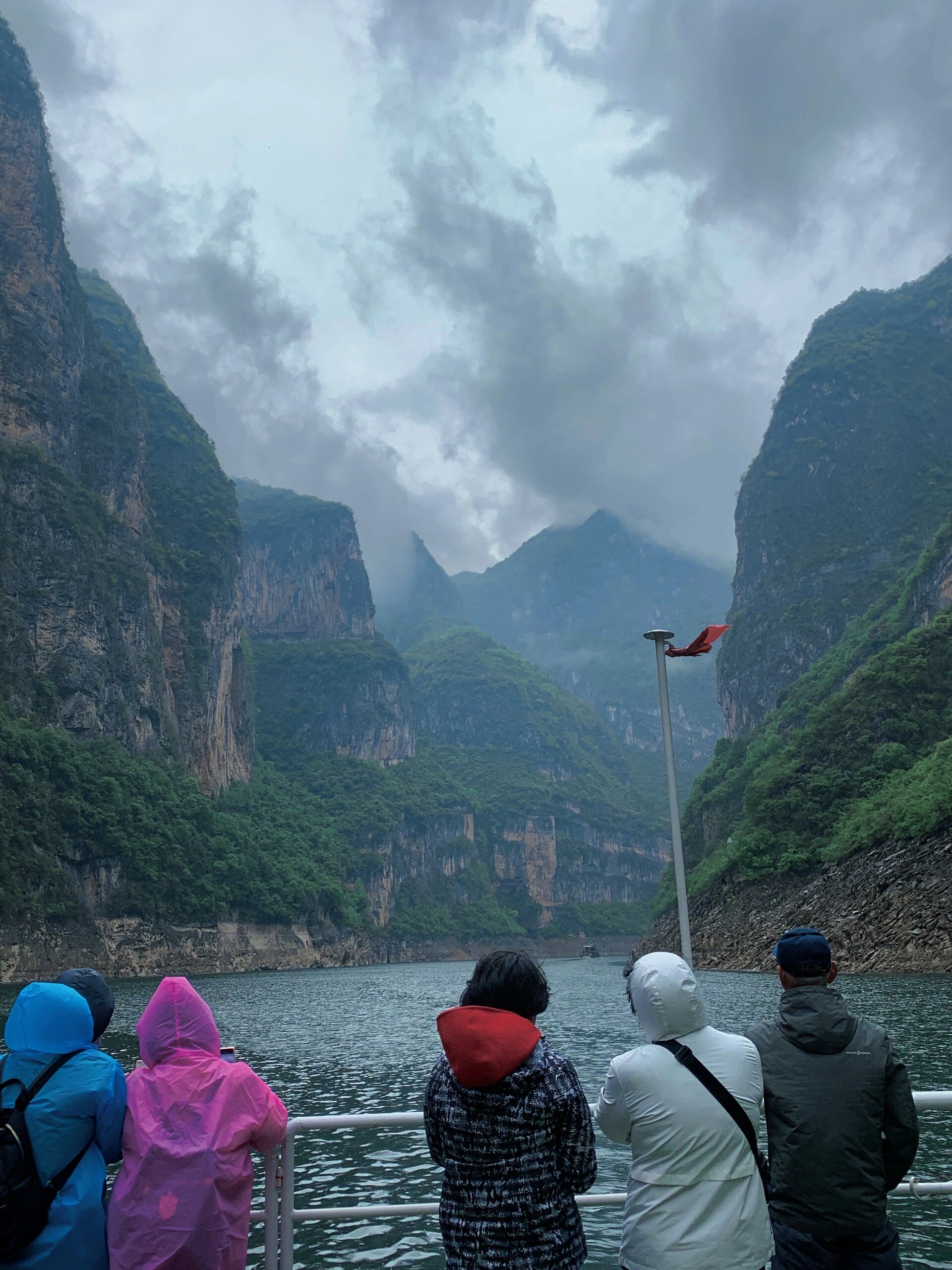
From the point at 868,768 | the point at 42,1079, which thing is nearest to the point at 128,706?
the point at 868,768

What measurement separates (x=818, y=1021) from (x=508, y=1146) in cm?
136

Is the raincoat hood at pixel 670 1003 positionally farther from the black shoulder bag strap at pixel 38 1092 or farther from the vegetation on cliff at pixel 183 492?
the vegetation on cliff at pixel 183 492

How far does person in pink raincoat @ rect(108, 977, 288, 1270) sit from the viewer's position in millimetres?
3672

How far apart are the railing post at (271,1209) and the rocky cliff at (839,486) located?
10813cm

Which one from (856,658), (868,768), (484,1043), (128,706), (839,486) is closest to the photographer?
(484,1043)

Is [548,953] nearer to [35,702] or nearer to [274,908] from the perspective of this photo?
[274,908]

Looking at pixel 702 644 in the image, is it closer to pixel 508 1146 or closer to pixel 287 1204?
pixel 287 1204

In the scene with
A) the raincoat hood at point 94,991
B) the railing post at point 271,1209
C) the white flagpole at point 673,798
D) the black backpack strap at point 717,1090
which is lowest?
the railing post at point 271,1209

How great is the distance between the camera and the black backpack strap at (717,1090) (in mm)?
3494

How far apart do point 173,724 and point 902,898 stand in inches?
3317

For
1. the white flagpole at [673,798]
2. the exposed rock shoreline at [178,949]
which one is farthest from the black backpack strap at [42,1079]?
the exposed rock shoreline at [178,949]

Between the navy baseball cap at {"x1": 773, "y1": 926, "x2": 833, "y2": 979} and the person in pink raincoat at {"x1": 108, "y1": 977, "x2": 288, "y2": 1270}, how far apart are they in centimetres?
217

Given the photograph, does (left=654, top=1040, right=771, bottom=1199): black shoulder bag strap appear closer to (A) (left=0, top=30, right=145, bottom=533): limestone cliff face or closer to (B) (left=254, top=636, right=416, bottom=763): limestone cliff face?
(A) (left=0, top=30, right=145, bottom=533): limestone cliff face

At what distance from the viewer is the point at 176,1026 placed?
3893mm
